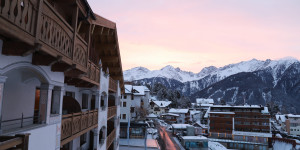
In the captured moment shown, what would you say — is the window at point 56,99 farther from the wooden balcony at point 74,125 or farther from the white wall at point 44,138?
the white wall at point 44,138

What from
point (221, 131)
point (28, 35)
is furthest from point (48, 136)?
point (221, 131)

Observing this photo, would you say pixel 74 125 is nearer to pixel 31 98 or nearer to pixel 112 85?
pixel 31 98

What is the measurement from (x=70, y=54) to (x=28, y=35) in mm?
2935

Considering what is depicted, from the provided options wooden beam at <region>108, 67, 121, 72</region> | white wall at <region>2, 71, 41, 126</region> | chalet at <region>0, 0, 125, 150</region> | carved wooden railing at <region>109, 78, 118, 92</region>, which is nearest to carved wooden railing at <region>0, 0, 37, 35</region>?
chalet at <region>0, 0, 125, 150</region>

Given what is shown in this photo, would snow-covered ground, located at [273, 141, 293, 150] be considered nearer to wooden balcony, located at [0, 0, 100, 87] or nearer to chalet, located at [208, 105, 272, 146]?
chalet, located at [208, 105, 272, 146]

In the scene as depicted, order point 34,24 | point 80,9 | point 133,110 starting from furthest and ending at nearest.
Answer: point 133,110, point 80,9, point 34,24

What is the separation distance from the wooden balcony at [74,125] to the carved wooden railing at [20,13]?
4.82 m

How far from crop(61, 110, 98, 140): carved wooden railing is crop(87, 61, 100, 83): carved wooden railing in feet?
7.65

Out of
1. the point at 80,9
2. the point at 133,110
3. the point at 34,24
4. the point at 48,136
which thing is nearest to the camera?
the point at 34,24

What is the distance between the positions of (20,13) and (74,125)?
674cm

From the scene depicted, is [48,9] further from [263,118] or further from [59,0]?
[263,118]

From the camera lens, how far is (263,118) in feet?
210

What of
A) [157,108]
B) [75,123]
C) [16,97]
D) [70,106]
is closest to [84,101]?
[70,106]

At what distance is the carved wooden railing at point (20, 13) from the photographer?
402 centimetres
